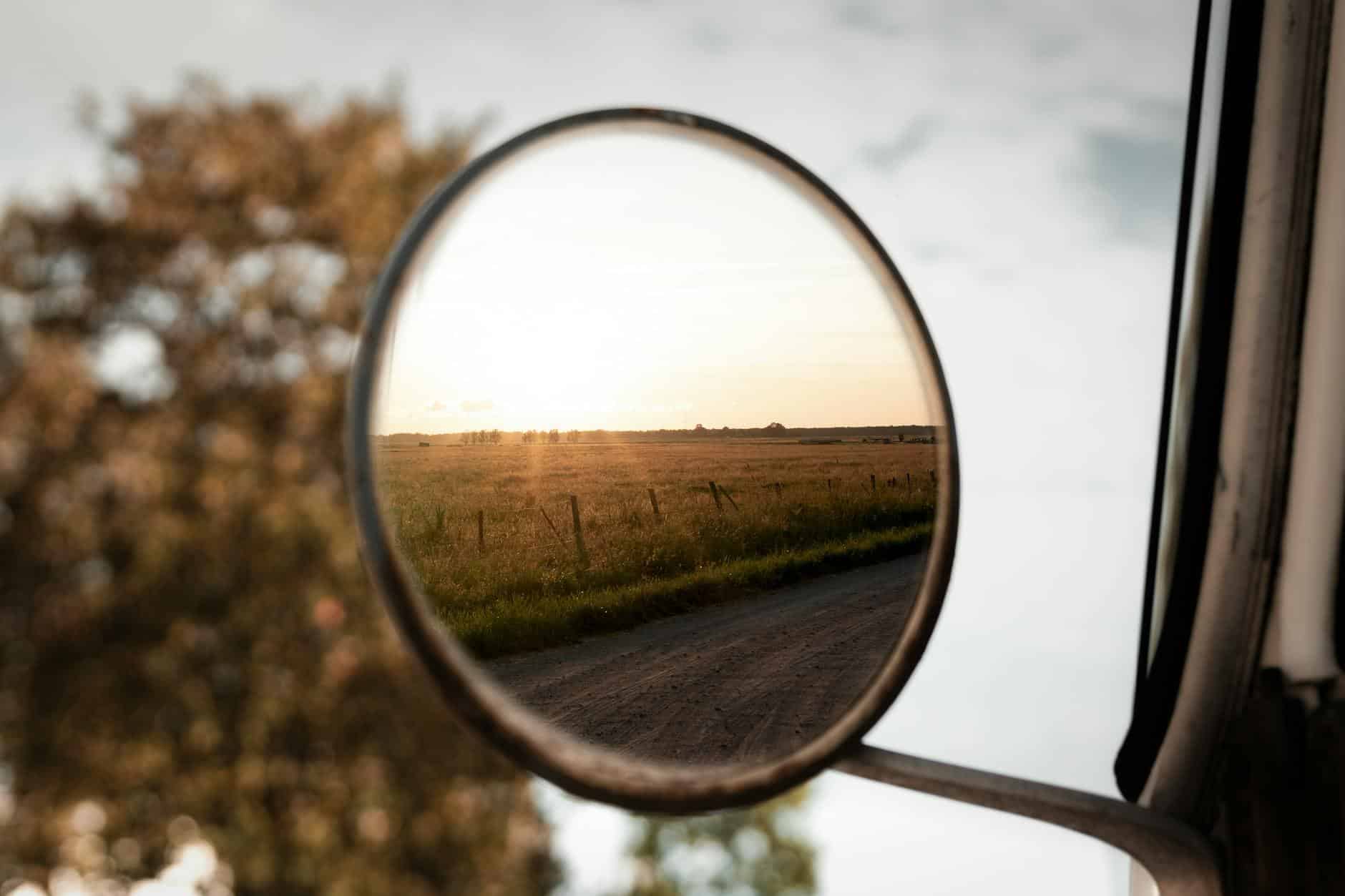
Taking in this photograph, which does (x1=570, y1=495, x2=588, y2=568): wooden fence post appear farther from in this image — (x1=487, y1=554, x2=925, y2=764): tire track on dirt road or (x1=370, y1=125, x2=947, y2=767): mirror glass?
(x1=487, y1=554, x2=925, y2=764): tire track on dirt road

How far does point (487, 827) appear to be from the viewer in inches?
232

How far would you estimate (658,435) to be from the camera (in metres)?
0.86

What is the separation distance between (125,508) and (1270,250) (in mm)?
5873

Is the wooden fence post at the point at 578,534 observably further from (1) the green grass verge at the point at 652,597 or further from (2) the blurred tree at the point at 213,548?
(2) the blurred tree at the point at 213,548

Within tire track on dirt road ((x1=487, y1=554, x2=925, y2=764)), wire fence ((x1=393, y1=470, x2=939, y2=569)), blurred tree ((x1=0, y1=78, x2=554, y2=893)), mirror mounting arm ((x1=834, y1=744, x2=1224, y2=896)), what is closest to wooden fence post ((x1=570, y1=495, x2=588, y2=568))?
wire fence ((x1=393, y1=470, x2=939, y2=569))

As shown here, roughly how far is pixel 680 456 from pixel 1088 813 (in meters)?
0.46

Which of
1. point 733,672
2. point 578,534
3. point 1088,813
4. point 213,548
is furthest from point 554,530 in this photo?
point 213,548

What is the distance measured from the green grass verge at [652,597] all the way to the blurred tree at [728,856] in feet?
16.7

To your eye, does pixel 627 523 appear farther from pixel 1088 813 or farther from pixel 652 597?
pixel 1088 813

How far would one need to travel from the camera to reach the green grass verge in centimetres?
61

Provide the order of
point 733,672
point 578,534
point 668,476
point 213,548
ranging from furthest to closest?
point 213,548 → point 578,534 → point 668,476 → point 733,672

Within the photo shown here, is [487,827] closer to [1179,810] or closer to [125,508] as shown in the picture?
[125,508]

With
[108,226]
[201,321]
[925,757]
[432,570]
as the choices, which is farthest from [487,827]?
[925,757]

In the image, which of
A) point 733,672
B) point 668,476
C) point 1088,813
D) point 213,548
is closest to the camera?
point 1088,813
